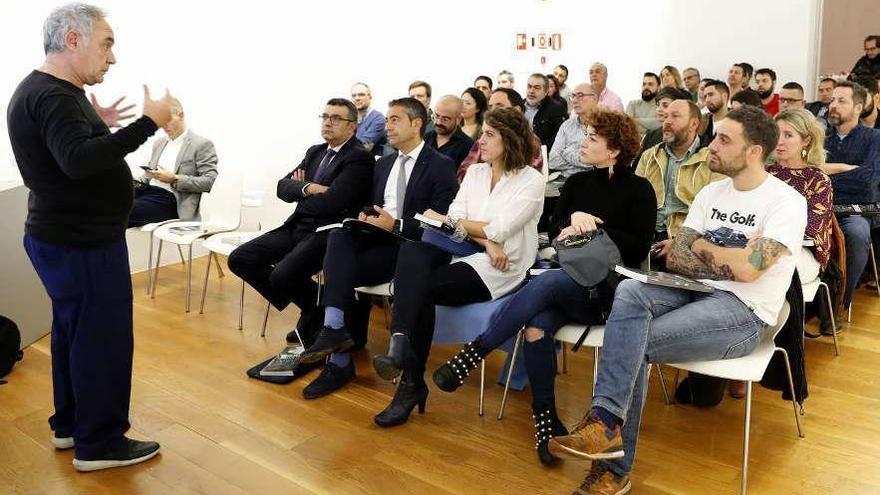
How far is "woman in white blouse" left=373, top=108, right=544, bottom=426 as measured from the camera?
291cm

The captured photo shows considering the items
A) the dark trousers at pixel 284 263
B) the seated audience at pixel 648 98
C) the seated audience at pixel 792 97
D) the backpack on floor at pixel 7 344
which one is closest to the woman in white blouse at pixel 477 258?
the dark trousers at pixel 284 263

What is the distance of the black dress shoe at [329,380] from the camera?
3.17m

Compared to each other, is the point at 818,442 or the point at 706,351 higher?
the point at 706,351

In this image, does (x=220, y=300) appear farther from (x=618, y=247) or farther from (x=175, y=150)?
(x=618, y=247)

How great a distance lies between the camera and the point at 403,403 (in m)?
2.92

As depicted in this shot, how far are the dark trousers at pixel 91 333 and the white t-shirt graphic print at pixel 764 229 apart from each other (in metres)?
1.96

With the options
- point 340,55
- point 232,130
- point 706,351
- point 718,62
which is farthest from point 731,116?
point 718,62

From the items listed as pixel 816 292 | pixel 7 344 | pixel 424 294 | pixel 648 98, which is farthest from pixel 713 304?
pixel 648 98

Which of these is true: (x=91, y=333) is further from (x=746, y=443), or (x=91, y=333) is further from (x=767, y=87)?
(x=767, y=87)

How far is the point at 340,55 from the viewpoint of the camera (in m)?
7.10

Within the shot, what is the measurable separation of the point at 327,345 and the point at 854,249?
2747 mm

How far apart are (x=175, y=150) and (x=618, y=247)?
3.27 meters

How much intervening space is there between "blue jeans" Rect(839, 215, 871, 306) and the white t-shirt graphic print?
1.74 m

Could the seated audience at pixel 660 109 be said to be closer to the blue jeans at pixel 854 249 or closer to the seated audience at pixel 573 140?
the seated audience at pixel 573 140
